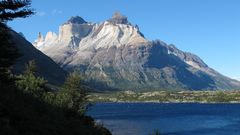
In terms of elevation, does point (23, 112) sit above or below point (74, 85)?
below

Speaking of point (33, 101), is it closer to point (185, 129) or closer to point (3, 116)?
point (3, 116)

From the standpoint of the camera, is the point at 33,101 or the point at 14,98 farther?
the point at 33,101

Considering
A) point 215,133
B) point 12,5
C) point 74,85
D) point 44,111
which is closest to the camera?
point 44,111

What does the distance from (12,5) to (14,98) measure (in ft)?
35.5

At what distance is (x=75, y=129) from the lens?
29.5m

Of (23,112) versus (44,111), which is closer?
(23,112)

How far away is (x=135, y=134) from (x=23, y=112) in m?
151

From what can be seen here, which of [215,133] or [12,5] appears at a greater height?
[12,5]

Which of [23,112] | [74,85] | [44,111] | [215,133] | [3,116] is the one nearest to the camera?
[3,116]

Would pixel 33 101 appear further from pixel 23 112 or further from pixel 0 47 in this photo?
pixel 0 47

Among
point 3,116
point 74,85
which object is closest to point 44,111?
point 3,116

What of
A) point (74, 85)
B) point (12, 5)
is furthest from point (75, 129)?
point (74, 85)

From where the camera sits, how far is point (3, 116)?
22.0 meters

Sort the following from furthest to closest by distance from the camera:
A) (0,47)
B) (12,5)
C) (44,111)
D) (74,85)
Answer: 1. (74,85)
2. (0,47)
3. (12,5)
4. (44,111)
